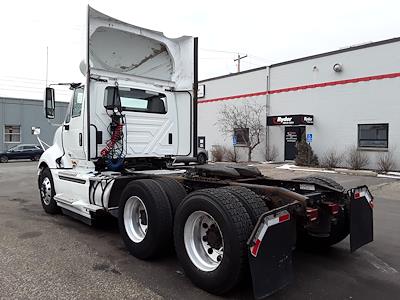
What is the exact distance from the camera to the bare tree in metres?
23.5

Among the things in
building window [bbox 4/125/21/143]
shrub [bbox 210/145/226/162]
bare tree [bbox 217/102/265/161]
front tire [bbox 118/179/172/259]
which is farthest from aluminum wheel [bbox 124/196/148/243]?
building window [bbox 4/125/21/143]

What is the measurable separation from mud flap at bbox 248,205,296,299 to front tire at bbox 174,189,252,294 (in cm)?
18

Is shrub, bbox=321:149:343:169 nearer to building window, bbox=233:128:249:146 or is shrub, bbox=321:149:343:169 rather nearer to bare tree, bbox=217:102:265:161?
bare tree, bbox=217:102:265:161

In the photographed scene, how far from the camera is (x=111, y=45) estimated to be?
6953 millimetres

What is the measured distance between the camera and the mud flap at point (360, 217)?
4531mm

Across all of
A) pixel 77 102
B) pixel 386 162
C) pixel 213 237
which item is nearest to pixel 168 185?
pixel 213 237

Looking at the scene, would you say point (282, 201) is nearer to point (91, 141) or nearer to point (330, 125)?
point (91, 141)

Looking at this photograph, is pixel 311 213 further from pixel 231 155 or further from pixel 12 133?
pixel 12 133

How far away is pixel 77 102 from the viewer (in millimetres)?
6898

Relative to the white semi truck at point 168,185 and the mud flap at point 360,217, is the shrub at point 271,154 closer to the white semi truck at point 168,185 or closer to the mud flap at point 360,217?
the white semi truck at point 168,185

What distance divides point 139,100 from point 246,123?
17.3m

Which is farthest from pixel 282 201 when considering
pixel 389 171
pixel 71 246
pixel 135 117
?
pixel 389 171

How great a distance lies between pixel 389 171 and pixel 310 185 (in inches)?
548

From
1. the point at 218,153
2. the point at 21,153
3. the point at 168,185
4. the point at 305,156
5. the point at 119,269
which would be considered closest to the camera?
the point at 119,269
